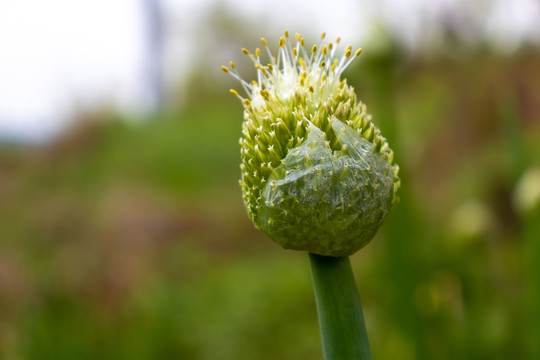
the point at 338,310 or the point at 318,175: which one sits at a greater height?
the point at 318,175

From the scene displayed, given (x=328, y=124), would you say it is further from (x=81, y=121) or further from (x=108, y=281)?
(x=81, y=121)

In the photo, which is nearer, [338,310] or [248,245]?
[338,310]

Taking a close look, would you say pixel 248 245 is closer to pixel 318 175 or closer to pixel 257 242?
pixel 257 242

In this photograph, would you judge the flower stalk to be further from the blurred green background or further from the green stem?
the blurred green background

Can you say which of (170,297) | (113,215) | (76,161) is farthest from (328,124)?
(76,161)

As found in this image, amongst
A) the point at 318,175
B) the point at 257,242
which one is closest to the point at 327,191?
the point at 318,175

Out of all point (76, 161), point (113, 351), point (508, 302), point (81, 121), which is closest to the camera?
point (508, 302)

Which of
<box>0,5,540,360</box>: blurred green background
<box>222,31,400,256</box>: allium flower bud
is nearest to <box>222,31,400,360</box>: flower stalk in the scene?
<box>222,31,400,256</box>: allium flower bud
